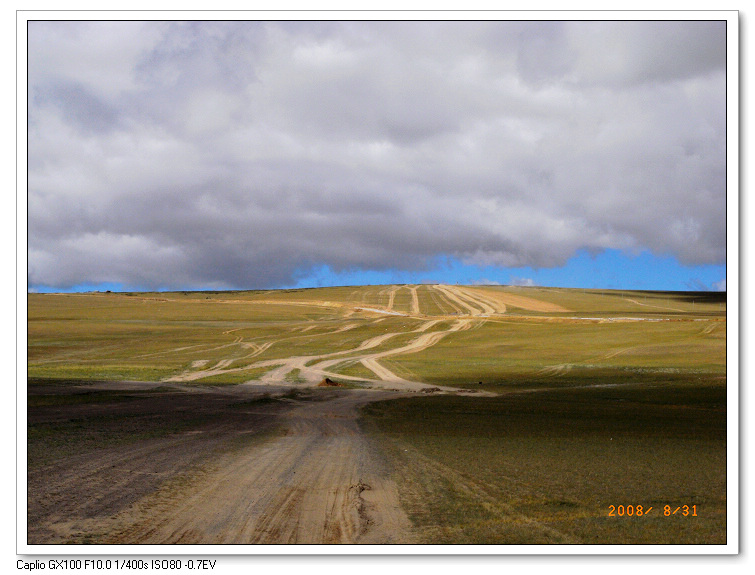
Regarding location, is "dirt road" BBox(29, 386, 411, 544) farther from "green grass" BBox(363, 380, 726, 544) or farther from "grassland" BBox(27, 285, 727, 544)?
"green grass" BBox(363, 380, 726, 544)

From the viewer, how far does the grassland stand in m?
11.8

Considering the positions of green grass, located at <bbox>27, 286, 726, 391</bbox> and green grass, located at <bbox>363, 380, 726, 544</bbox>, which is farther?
green grass, located at <bbox>27, 286, 726, 391</bbox>

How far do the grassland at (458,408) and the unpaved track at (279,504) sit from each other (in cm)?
43

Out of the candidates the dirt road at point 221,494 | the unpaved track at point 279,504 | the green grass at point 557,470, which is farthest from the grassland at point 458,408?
the unpaved track at point 279,504

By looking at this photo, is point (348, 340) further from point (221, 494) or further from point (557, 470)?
point (221, 494)

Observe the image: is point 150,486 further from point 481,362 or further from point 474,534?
point 481,362

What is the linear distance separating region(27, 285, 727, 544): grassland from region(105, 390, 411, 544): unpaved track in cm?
43

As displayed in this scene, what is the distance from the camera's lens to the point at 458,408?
30.0m

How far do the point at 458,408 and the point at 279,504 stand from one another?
63.7 ft

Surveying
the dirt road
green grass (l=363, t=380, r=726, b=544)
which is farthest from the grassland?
the dirt road

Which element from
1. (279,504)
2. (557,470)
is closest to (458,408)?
(557,470)

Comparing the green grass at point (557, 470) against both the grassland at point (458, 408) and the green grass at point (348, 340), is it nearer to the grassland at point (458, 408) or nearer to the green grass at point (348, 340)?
the grassland at point (458, 408)
